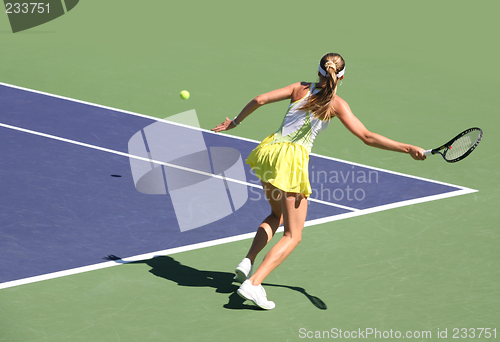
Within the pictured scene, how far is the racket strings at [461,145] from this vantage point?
6.77 metres

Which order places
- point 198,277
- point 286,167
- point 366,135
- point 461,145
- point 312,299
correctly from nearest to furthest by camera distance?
point 366,135, point 286,167, point 461,145, point 312,299, point 198,277

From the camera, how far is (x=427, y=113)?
12773mm

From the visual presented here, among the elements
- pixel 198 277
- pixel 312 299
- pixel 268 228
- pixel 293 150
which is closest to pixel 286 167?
pixel 293 150

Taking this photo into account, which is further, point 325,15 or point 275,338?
point 325,15

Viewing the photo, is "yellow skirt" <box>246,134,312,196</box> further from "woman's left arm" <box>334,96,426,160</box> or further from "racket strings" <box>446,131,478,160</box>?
"racket strings" <box>446,131,478,160</box>

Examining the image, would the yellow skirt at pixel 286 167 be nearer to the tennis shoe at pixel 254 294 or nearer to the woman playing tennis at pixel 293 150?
the woman playing tennis at pixel 293 150

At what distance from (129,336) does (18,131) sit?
5.84 metres

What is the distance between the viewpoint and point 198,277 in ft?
24.2

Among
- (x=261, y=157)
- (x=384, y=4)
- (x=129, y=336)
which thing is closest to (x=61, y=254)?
(x=129, y=336)

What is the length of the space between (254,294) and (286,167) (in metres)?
1.13

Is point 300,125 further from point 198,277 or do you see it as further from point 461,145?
point 198,277

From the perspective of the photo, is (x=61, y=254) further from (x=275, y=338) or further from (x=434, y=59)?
(x=434, y=59)

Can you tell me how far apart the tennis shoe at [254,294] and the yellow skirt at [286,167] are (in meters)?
0.89

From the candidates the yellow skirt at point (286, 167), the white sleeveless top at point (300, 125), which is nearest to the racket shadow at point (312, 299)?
the yellow skirt at point (286, 167)
